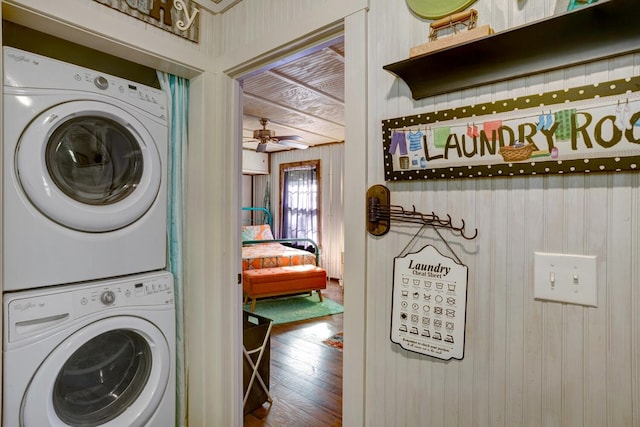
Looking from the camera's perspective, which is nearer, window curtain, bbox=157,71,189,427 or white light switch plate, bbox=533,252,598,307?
white light switch plate, bbox=533,252,598,307

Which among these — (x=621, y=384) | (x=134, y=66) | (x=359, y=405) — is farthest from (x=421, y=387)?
(x=134, y=66)

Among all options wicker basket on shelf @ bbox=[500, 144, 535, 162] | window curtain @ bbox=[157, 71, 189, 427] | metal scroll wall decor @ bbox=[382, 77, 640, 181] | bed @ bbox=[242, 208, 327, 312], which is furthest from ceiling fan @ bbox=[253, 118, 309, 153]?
wicker basket on shelf @ bbox=[500, 144, 535, 162]

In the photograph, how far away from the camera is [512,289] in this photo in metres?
0.92

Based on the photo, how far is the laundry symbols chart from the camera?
3.30ft

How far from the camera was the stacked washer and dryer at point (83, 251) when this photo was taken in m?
1.23

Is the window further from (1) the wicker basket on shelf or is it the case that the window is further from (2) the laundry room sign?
(1) the wicker basket on shelf

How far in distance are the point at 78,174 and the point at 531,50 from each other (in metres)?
1.70

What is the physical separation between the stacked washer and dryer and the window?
4.61m

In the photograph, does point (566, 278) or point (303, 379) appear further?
point (303, 379)

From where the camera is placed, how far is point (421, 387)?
1.08 meters

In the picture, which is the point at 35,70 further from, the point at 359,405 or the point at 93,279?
the point at 359,405

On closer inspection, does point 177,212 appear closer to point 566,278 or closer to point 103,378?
point 103,378

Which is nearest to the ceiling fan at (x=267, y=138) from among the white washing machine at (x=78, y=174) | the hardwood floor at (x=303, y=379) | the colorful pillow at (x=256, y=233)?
the colorful pillow at (x=256, y=233)

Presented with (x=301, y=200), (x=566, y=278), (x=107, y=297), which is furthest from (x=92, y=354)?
(x=301, y=200)
